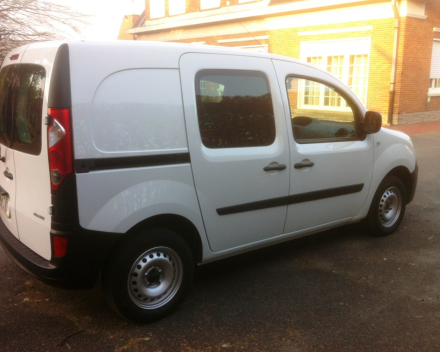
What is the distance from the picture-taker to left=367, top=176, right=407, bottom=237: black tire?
4.98 meters

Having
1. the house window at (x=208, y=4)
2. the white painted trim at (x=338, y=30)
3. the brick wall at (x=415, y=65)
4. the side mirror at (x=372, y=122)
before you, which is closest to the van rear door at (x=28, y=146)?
the side mirror at (x=372, y=122)

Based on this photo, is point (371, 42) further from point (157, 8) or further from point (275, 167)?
point (157, 8)

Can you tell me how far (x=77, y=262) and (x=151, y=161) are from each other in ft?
2.62

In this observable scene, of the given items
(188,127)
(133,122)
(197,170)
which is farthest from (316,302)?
(133,122)

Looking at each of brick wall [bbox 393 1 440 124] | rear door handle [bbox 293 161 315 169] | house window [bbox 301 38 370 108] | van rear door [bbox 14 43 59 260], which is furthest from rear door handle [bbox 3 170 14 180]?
brick wall [bbox 393 1 440 124]

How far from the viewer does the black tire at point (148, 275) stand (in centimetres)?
309

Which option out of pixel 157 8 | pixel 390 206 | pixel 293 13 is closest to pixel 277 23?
pixel 293 13

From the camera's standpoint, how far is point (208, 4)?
24234 mm

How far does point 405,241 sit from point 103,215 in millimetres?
3489

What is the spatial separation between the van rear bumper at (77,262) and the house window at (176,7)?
24.7 meters

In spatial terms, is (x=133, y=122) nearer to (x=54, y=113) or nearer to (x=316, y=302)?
(x=54, y=113)

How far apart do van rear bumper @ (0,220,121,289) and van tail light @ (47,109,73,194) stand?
0.35m

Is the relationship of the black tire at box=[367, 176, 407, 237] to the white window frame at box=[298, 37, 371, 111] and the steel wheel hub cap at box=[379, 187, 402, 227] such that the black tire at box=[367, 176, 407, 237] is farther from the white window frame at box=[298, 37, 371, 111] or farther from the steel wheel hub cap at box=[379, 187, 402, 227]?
the white window frame at box=[298, 37, 371, 111]

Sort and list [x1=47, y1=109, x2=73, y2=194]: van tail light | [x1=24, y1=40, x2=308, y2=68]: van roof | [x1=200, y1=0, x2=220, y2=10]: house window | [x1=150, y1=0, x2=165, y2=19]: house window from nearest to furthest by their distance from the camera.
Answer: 1. [x1=47, y1=109, x2=73, y2=194]: van tail light
2. [x1=24, y1=40, x2=308, y2=68]: van roof
3. [x1=200, y1=0, x2=220, y2=10]: house window
4. [x1=150, y1=0, x2=165, y2=19]: house window
